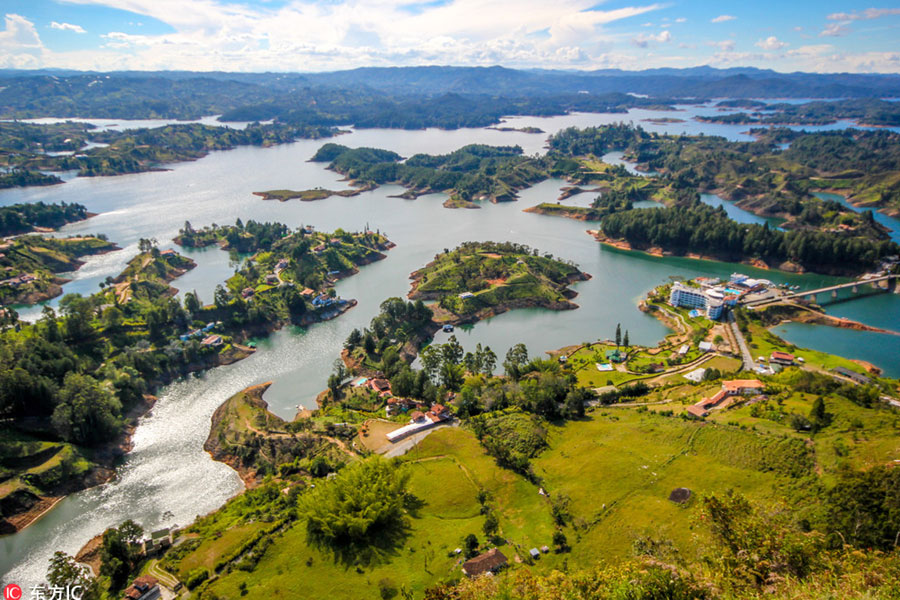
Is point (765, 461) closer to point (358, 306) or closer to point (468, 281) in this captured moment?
point (468, 281)

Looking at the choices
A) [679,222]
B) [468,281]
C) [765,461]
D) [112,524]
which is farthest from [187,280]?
[679,222]

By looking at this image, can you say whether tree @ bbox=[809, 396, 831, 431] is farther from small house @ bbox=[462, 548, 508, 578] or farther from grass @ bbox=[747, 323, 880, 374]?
small house @ bbox=[462, 548, 508, 578]

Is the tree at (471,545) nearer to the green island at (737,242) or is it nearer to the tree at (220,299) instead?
the tree at (220,299)

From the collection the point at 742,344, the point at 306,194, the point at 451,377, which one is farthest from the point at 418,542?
the point at 306,194

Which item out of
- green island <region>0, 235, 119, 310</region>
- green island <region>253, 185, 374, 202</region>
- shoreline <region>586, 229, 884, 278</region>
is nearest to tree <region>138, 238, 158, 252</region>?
green island <region>0, 235, 119, 310</region>

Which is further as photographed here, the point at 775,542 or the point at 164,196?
the point at 164,196

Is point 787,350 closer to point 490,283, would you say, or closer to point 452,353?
point 452,353
